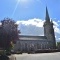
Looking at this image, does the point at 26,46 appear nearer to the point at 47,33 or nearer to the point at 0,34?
the point at 47,33

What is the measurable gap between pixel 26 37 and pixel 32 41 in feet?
27.4

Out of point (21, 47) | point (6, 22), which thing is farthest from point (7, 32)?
point (21, 47)

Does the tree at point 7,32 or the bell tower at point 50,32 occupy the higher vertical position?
the bell tower at point 50,32

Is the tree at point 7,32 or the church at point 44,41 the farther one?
the church at point 44,41

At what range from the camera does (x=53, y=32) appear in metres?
151

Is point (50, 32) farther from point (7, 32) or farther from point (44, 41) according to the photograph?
point (7, 32)

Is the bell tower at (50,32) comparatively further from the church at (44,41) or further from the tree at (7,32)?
the tree at (7,32)

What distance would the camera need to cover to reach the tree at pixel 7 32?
39.7m

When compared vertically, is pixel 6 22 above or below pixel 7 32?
above

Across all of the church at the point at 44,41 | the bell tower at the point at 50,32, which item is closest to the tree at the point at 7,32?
the church at the point at 44,41

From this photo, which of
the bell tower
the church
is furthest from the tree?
the bell tower

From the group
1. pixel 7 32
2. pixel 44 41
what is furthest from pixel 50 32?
pixel 7 32

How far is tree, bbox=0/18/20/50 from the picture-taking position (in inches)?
1561

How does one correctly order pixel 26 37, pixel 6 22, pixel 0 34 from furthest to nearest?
pixel 26 37
pixel 6 22
pixel 0 34
